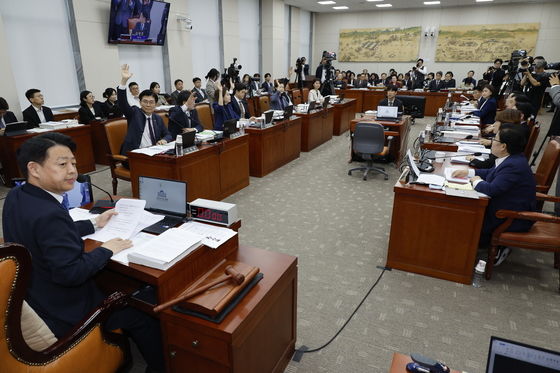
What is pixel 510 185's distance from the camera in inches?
106

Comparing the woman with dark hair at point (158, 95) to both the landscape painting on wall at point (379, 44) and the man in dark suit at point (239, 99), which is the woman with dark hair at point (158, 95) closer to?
the man in dark suit at point (239, 99)

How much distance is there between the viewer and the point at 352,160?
21.1 ft

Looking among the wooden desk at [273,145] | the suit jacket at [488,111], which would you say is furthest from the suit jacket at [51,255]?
the suit jacket at [488,111]

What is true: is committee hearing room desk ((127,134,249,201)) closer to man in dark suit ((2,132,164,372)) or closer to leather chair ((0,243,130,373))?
man in dark suit ((2,132,164,372))

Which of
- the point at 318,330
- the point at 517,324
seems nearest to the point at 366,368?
the point at 318,330

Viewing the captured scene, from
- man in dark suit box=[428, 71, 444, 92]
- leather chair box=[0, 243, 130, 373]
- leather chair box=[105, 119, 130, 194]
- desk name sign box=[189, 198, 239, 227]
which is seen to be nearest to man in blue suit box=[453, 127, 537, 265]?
desk name sign box=[189, 198, 239, 227]

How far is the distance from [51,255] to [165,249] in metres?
0.45

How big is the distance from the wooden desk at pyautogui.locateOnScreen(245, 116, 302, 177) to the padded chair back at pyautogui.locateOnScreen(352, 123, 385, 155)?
1.23 metres

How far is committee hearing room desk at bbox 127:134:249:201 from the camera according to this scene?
12.8 feet

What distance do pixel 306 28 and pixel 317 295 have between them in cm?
1471

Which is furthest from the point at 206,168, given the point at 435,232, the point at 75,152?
the point at 435,232

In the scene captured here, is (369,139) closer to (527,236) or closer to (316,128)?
(316,128)

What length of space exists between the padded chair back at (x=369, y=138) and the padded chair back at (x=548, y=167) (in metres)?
2.09

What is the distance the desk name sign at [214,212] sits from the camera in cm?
198
